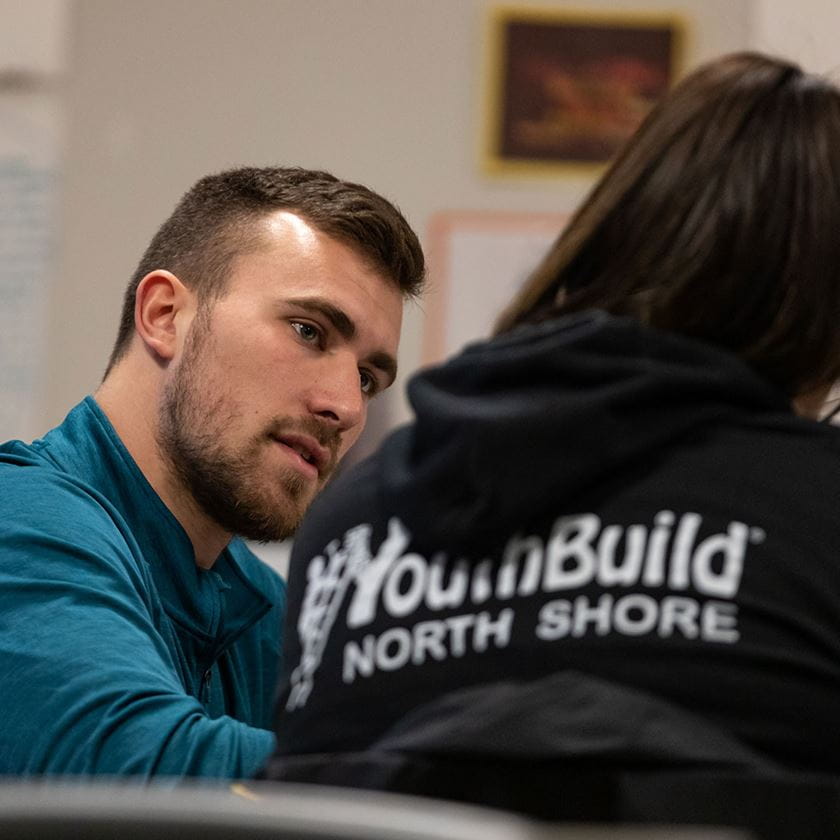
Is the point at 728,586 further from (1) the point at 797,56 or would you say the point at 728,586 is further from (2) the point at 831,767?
(1) the point at 797,56

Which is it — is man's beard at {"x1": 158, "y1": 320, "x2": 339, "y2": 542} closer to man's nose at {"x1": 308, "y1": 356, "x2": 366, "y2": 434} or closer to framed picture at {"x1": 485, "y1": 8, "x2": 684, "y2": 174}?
man's nose at {"x1": 308, "y1": 356, "x2": 366, "y2": 434}

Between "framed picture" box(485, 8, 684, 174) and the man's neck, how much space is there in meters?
1.05

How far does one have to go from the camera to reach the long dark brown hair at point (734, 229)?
793 mm

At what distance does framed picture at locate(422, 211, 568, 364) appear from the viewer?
2.50 m

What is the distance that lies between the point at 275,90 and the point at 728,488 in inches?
76.9

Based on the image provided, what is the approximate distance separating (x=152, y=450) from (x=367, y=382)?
0.29 m

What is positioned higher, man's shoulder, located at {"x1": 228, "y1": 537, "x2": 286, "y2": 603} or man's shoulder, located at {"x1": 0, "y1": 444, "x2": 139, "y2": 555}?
man's shoulder, located at {"x1": 0, "y1": 444, "x2": 139, "y2": 555}

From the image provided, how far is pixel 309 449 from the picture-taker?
64.7 inches

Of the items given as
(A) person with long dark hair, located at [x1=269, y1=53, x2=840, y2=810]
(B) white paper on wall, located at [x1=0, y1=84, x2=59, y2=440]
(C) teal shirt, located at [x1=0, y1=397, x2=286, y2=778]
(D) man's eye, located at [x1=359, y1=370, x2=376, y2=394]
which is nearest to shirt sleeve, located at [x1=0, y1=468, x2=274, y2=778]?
(C) teal shirt, located at [x1=0, y1=397, x2=286, y2=778]

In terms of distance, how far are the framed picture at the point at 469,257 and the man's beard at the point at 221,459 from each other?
0.90 meters

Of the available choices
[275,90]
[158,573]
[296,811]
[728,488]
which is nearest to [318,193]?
[158,573]

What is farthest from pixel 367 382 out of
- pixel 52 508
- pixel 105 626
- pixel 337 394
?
pixel 105 626

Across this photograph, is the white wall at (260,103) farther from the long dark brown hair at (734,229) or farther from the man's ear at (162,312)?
the long dark brown hair at (734,229)

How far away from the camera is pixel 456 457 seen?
77cm
